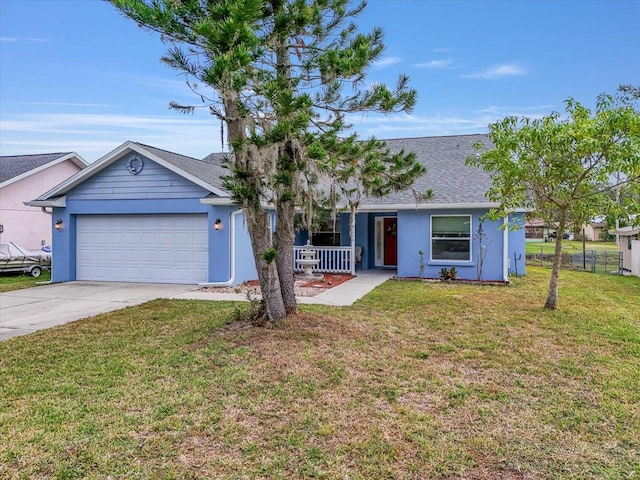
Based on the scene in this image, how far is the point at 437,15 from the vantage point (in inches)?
484

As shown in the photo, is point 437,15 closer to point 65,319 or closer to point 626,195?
point 626,195

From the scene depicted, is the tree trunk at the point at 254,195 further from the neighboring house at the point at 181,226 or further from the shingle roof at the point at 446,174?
the shingle roof at the point at 446,174

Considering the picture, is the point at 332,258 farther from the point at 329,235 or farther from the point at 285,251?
the point at 285,251

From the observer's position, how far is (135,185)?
12.1m

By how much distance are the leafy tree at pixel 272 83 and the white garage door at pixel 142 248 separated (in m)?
5.77

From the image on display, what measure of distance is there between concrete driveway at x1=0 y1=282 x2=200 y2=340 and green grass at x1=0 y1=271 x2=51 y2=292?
0.67m

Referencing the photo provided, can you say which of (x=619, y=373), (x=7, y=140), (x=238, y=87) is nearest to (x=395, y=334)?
(x=619, y=373)

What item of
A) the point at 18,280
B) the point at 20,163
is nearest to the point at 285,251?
the point at 18,280

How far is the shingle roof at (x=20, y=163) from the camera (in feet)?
58.0

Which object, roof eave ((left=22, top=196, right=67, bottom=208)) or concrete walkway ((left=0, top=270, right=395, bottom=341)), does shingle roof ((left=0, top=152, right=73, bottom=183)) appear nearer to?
roof eave ((left=22, top=196, right=67, bottom=208))

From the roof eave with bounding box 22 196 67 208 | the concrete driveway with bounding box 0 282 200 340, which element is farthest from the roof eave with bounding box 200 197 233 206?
the roof eave with bounding box 22 196 67 208

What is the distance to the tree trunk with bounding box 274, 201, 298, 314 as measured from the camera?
22.3 ft

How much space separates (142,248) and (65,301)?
3268 mm

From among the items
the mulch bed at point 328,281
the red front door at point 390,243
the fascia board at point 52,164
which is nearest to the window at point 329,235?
the red front door at point 390,243
